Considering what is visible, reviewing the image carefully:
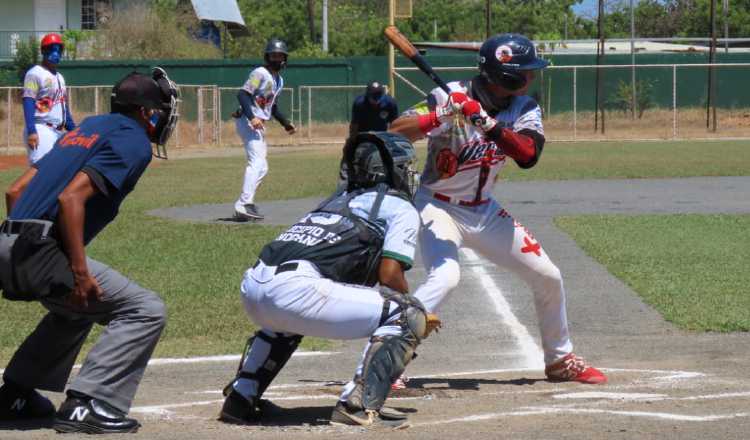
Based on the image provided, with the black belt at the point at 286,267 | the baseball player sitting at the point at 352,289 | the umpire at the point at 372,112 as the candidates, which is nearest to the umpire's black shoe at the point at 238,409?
the baseball player sitting at the point at 352,289

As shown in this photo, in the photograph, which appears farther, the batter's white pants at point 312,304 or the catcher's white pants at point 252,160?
the catcher's white pants at point 252,160

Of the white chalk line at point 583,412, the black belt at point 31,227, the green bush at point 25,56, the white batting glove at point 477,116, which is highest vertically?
the green bush at point 25,56

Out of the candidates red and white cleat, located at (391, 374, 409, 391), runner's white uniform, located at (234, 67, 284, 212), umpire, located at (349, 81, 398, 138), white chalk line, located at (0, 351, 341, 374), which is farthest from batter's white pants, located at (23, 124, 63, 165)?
red and white cleat, located at (391, 374, 409, 391)

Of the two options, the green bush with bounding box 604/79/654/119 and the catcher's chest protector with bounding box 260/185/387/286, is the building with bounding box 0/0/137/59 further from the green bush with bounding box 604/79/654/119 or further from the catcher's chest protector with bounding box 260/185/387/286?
the catcher's chest protector with bounding box 260/185/387/286

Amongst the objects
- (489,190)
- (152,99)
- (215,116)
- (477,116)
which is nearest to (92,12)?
(215,116)

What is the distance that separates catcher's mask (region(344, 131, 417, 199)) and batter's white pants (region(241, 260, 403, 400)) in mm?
586

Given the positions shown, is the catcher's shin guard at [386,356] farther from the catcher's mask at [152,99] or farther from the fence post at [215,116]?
the fence post at [215,116]

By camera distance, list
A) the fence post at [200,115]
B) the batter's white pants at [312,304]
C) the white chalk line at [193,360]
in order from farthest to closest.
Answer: the fence post at [200,115]
the white chalk line at [193,360]
the batter's white pants at [312,304]

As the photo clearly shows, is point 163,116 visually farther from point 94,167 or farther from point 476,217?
point 476,217

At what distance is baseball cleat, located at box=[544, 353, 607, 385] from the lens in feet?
23.5

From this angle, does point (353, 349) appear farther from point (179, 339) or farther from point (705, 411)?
point (705, 411)

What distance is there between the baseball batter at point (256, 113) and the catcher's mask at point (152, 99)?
954cm

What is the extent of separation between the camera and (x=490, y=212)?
23.4 feet

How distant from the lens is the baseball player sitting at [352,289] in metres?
5.68
